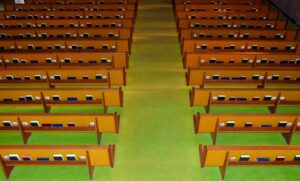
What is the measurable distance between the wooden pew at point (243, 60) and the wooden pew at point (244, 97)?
1.39 meters

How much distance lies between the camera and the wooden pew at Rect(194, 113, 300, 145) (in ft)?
14.3

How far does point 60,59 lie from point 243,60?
3.94 m

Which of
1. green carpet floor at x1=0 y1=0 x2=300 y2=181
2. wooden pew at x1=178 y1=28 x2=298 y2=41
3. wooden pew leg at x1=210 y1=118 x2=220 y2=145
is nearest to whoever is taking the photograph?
green carpet floor at x1=0 y1=0 x2=300 y2=181

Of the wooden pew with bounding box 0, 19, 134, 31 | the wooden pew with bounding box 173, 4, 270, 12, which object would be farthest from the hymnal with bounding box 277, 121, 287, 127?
the wooden pew with bounding box 173, 4, 270, 12

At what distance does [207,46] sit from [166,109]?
2.30 m

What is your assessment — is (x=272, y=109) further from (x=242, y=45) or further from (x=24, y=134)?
(x=24, y=134)

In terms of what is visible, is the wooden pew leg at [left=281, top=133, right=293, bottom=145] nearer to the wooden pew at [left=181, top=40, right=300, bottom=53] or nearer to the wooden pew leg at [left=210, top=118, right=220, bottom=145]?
the wooden pew leg at [left=210, top=118, right=220, bottom=145]

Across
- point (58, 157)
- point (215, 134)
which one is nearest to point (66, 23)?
point (58, 157)

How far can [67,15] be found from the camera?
9.10 m

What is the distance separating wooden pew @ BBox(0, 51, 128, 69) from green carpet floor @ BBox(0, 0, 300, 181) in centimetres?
59

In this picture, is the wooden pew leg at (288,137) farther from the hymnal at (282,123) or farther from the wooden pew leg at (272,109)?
the wooden pew leg at (272,109)

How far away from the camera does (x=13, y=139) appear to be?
16.0 ft

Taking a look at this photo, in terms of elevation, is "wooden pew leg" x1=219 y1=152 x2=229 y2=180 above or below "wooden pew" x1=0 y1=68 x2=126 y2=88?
below

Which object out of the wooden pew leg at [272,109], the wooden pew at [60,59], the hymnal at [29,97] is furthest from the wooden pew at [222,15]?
the hymnal at [29,97]
